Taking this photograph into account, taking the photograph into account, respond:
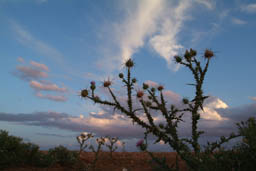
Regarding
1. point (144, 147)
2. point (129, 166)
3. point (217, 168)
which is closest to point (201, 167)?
point (217, 168)

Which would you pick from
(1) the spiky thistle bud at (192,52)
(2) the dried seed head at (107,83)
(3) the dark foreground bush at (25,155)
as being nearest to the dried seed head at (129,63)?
(2) the dried seed head at (107,83)

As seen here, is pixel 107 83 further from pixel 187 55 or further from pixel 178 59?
pixel 187 55

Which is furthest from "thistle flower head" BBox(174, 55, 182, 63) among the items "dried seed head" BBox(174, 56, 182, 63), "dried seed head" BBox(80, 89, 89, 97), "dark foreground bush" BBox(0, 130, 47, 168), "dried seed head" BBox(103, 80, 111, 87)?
"dark foreground bush" BBox(0, 130, 47, 168)

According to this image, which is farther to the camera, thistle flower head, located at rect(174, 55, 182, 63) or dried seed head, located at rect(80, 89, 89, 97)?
thistle flower head, located at rect(174, 55, 182, 63)

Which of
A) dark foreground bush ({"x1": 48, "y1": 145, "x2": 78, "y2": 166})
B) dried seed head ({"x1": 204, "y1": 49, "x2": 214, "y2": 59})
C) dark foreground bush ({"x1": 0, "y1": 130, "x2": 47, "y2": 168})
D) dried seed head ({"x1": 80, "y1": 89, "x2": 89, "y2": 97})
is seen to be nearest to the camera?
dried seed head ({"x1": 80, "y1": 89, "x2": 89, "y2": 97})

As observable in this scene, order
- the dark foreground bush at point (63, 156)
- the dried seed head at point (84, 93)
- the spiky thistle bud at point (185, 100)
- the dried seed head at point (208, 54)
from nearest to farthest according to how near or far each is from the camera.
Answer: the dried seed head at point (84, 93) → the dried seed head at point (208, 54) → the spiky thistle bud at point (185, 100) → the dark foreground bush at point (63, 156)

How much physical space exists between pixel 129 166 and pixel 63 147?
9.47 feet

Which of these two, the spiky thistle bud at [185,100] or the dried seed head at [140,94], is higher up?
the dried seed head at [140,94]

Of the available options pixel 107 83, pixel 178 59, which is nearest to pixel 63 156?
pixel 107 83

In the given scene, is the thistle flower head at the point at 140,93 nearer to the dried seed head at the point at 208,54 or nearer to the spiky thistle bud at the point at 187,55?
the spiky thistle bud at the point at 187,55

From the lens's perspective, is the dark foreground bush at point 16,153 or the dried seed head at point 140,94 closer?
the dried seed head at point 140,94

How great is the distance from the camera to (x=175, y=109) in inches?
240

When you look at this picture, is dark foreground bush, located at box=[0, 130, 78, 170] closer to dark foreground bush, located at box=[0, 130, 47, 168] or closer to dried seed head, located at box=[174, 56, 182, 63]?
dark foreground bush, located at box=[0, 130, 47, 168]

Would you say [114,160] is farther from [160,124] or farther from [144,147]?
[144,147]
